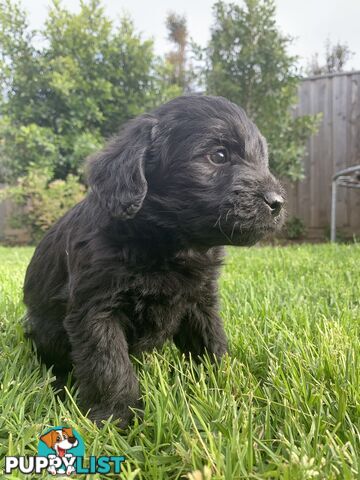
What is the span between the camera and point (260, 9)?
266 inches

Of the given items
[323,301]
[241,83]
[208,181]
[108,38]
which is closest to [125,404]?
[208,181]

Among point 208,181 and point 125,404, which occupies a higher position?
point 208,181

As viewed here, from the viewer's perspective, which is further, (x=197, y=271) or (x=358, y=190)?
(x=358, y=190)

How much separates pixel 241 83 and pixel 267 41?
71cm

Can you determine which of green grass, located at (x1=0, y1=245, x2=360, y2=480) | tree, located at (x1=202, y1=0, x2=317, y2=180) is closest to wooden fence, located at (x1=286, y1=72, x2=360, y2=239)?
→ tree, located at (x1=202, y1=0, x2=317, y2=180)

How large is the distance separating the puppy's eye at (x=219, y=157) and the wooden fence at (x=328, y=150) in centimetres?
653

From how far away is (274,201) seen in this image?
1.51 m

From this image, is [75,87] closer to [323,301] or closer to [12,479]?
[323,301]

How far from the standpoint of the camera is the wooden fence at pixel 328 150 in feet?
25.4

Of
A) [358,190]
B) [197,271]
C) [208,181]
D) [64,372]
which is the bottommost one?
[64,372]

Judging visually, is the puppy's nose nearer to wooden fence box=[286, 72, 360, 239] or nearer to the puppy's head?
the puppy's head

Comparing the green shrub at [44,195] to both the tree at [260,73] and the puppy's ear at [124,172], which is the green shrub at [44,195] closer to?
the tree at [260,73]

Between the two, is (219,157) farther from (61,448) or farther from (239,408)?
(61,448)

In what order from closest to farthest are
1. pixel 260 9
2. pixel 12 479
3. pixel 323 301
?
pixel 12 479
pixel 323 301
pixel 260 9
